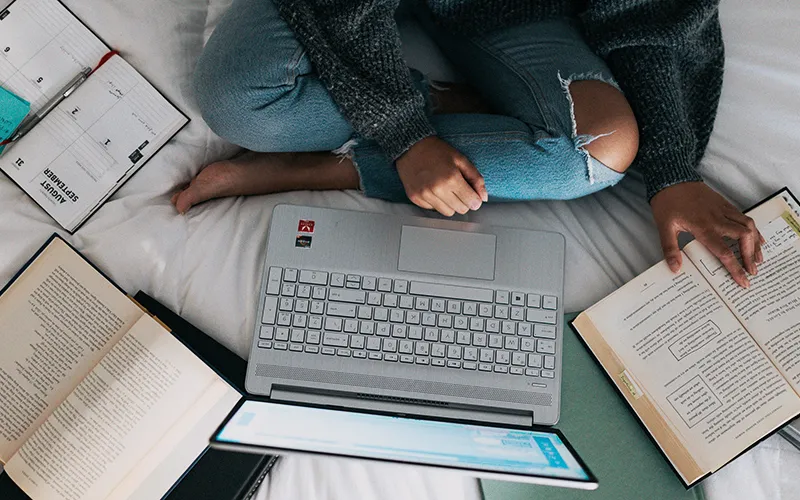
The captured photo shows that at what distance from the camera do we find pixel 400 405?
0.81 metres

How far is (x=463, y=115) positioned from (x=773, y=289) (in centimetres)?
45

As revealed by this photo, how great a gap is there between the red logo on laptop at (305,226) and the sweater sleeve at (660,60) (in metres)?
0.44

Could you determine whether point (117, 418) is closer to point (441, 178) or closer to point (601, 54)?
point (441, 178)

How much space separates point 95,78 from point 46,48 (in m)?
0.08

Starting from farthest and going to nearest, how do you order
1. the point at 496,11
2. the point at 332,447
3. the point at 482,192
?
the point at 496,11, the point at 482,192, the point at 332,447

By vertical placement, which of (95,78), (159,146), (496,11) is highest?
(95,78)

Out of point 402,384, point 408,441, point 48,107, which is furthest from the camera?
point 48,107

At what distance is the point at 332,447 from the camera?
675mm

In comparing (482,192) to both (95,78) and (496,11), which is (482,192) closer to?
(496,11)

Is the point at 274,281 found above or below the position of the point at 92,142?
below

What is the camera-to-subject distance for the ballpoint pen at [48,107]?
0.91 meters

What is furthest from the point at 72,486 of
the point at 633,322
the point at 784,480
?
the point at 784,480

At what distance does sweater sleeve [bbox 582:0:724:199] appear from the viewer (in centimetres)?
83

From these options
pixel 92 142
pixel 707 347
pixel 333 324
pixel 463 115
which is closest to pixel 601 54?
pixel 463 115
